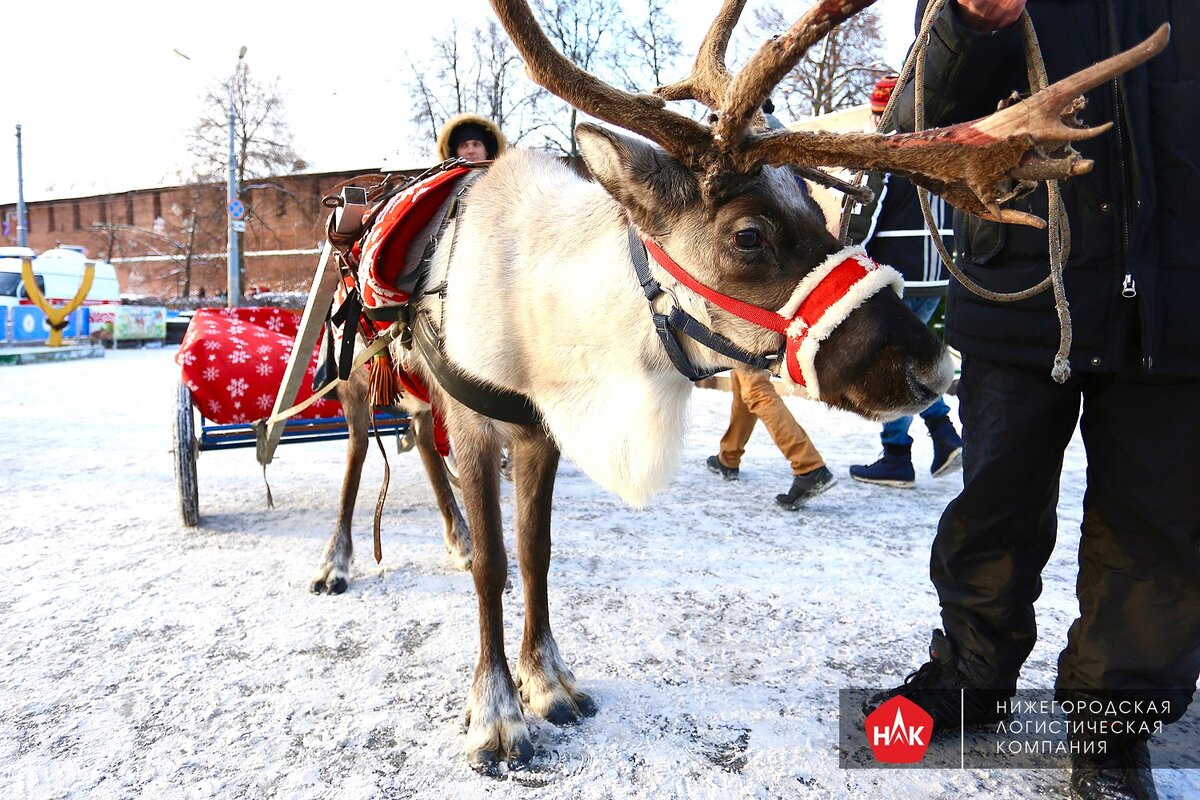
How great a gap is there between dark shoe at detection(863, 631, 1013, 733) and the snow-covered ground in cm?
20

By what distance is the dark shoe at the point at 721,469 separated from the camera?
530 centimetres

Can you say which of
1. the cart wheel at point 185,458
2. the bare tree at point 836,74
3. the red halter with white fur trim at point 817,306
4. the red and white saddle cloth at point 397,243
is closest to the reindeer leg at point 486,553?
the red and white saddle cloth at point 397,243

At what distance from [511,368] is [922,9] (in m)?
1.60

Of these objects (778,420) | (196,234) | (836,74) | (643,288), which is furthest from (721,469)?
(196,234)

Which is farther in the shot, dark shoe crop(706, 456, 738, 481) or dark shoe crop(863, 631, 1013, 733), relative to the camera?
dark shoe crop(706, 456, 738, 481)

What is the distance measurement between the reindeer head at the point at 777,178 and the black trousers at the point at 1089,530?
0.57m

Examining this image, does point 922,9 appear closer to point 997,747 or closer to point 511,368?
point 511,368

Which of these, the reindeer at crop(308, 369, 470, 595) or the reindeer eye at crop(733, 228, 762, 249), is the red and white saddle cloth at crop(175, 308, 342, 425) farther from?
the reindeer eye at crop(733, 228, 762, 249)

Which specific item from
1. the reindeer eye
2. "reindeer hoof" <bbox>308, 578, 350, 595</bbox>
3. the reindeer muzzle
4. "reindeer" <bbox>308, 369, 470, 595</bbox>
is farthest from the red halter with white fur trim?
"reindeer hoof" <bbox>308, 578, 350, 595</bbox>

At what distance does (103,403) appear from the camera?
8570 mm

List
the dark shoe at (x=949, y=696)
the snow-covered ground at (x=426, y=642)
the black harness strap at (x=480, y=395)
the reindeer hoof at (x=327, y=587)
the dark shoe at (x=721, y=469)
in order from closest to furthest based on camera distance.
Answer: the snow-covered ground at (x=426, y=642), the dark shoe at (x=949, y=696), the black harness strap at (x=480, y=395), the reindeer hoof at (x=327, y=587), the dark shoe at (x=721, y=469)

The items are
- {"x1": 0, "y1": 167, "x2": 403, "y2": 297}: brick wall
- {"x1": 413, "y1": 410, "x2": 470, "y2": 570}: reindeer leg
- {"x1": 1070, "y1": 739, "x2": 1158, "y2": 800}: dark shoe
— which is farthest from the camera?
{"x1": 0, "y1": 167, "x2": 403, "y2": 297}: brick wall

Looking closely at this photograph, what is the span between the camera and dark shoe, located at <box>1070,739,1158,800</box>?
187cm

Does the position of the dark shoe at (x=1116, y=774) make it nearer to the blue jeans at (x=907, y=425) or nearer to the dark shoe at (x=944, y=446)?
the blue jeans at (x=907, y=425)
